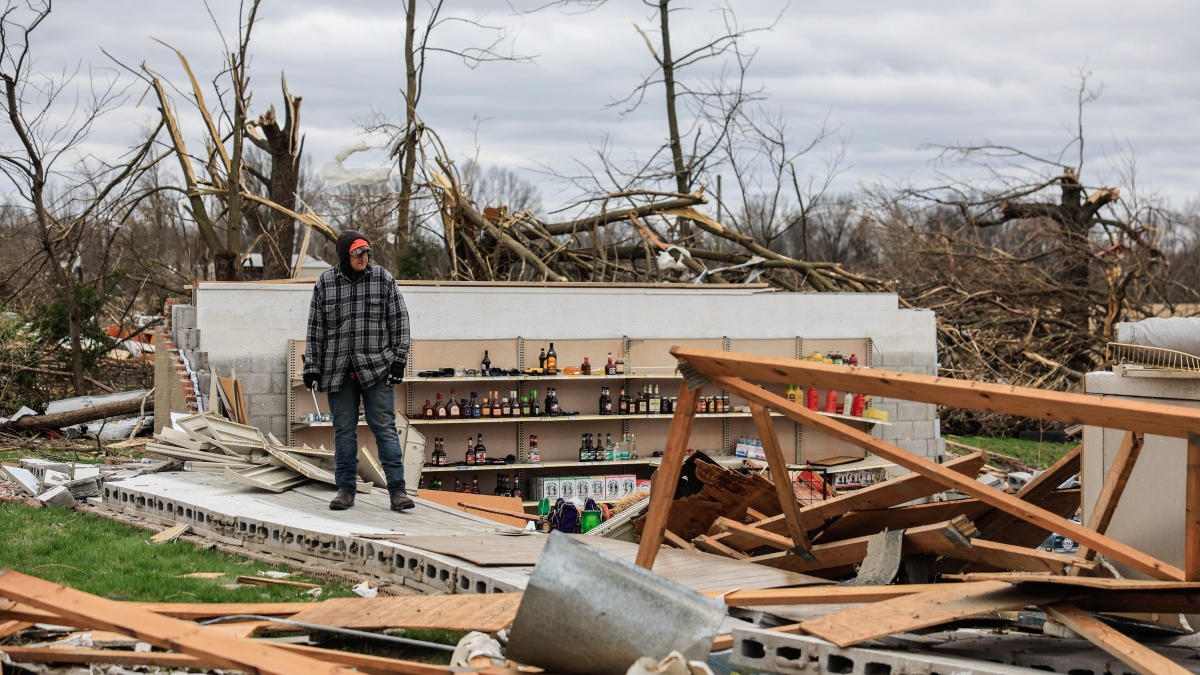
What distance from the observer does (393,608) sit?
13.1ft

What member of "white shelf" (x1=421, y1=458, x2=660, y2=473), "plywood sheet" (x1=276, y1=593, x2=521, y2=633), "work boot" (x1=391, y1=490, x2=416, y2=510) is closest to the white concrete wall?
"white shelf" (x1=421, y1=458, x2=660, y2=473)

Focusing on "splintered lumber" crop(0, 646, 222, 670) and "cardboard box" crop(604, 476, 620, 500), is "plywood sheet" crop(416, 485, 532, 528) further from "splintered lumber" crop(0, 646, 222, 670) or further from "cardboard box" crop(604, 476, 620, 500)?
"splintered lumber" crop(0, 646, 222, 670)

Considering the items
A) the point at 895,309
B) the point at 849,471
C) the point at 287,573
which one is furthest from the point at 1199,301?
the point at 287,573

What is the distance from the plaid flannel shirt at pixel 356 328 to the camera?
6.53 metres

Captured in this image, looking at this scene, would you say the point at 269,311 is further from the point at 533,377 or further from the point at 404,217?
the point at 404,217

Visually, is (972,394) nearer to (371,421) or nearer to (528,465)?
(371,421)

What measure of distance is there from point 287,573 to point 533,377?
19.7 ft

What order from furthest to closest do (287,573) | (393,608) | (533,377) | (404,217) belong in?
(404,217) < (533,377) < (287,573) < (393,608)

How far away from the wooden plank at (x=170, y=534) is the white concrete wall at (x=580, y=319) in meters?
3.95

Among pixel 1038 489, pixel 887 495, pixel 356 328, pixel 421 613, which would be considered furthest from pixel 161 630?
pixel 1038 489

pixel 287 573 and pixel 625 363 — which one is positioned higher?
pixel 625 363

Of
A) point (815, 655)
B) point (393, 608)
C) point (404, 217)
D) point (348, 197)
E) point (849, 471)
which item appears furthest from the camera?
point (404, 217)

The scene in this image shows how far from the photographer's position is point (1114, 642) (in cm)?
338

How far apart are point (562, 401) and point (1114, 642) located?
8.72 meters
